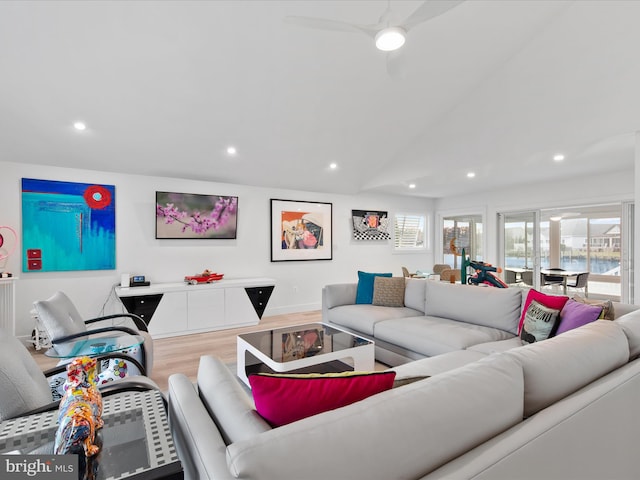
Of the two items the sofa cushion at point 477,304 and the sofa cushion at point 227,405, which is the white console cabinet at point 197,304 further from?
the sofa cushion at point 227,405

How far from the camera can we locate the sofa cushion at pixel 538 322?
2.36 metres

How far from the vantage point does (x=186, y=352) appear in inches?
149

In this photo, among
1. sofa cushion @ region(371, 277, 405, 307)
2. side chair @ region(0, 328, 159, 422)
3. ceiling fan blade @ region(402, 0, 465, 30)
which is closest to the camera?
side chair @ region(0, 328, 159, 422)

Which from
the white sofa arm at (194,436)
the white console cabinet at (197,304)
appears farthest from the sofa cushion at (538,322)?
the white console cabinet at (197,304)

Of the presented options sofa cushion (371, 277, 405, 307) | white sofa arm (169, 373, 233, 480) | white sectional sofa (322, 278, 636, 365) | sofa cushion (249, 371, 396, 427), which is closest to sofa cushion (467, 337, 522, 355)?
white sectional sofa (322, 278, 636, 365)

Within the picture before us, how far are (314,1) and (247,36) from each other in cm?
65

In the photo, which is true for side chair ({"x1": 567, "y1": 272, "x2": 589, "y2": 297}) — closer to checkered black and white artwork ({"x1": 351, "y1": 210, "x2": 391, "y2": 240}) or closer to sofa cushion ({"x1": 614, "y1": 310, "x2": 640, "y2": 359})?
checkered black and white artwork ({"x1": 351, "y1": 210, "x2": 391, "y2": 240})

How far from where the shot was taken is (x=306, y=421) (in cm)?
80

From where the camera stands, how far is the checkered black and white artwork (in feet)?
21.7

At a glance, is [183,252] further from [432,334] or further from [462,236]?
[462,236]

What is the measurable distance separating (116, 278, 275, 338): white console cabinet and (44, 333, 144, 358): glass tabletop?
1.68m

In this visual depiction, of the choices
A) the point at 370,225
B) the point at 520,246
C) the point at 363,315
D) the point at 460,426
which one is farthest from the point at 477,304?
the point at 520,246

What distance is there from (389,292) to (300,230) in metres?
2.41

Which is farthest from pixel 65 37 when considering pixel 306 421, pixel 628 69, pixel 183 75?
pixel 628 69
